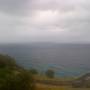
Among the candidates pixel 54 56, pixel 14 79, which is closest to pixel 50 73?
pixel 54 56

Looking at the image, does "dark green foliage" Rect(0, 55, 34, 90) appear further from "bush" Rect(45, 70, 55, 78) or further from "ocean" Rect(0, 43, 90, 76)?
"bush" Rect(45, 70, 55, 78)

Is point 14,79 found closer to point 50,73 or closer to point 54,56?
point 50,73

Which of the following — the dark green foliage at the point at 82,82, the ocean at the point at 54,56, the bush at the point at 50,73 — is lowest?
the dark green foliage at the point at 82,82

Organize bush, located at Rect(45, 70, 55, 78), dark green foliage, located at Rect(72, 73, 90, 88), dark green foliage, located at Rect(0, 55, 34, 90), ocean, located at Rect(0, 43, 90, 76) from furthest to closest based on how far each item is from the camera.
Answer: ocean, located at Rect(0, 43, 90, 76)
bush, located at Rect(45, 70, 55, 78)
dark green foliage, located at Rect(72, 73, 90, 88)
dark green foliage, located at Rect(0, 55, 34, 90)

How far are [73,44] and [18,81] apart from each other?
744 cm

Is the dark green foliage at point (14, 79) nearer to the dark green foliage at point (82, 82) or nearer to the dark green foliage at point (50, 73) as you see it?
the dark green foliage at point (82, 82)

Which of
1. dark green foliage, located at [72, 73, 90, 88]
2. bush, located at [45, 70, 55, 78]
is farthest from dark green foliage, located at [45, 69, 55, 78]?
dark green foliage, located at [72, 73, 90, 88]

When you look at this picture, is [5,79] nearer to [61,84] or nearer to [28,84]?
[28,84]

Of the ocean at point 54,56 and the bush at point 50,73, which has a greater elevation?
the ocean at point 54,56

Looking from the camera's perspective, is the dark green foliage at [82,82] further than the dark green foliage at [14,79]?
Yes

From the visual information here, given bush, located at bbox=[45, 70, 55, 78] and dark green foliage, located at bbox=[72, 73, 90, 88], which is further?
bush, located at bbox=[45, 70, 55, 78]

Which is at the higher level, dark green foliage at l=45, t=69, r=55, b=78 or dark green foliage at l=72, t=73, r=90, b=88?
dark green foliage at l=45, t=69, r=55, b=78

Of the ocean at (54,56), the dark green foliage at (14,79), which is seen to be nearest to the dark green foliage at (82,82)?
the ocean at (54,56)

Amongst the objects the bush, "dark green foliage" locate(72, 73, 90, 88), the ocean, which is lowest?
"dark green foliage" locate(72, 73, 90, 88)
